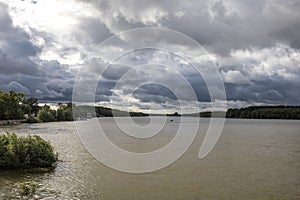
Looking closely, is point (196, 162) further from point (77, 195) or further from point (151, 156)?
point (77, 195)

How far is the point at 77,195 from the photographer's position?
18875 mm

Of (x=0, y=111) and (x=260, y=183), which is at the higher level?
(x=0, y=111)

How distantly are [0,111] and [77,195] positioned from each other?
104 meters

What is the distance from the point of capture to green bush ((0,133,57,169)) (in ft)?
79.9

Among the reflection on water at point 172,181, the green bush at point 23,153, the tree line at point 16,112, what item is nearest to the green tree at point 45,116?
the tree line at point 16,112

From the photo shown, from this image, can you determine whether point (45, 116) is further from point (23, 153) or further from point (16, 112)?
point (23, 153)

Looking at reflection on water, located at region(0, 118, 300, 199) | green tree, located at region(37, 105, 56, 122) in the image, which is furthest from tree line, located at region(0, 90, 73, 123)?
reflection on water, located at region(0, 118, 300, 199)

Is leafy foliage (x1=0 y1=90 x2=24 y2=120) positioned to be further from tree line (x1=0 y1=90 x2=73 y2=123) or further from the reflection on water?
the reflection on water

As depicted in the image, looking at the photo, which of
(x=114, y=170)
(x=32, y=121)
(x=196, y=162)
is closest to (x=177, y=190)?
(x=114, y=170)

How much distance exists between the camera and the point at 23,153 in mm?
24812

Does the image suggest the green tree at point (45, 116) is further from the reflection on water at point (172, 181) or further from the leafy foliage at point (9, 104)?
the reflection on water at point (172, 181)

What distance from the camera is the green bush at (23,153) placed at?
24.3 m

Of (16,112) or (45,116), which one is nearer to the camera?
(16,112)

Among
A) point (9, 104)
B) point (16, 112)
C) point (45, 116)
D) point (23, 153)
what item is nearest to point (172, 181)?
point (23, 153)
